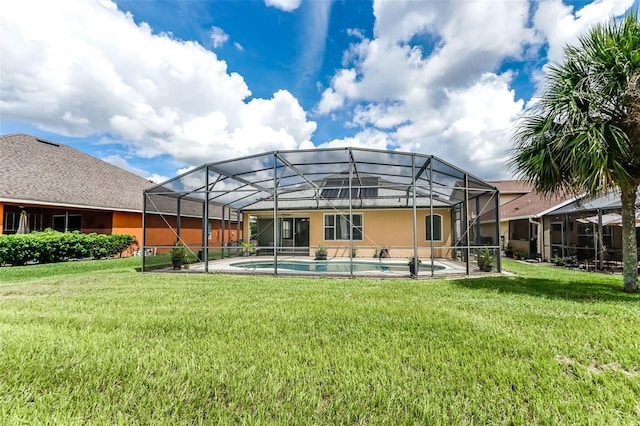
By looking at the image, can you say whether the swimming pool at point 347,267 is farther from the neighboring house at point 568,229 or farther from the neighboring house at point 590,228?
the neighboring house at point 590,228

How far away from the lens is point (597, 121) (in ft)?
19.9

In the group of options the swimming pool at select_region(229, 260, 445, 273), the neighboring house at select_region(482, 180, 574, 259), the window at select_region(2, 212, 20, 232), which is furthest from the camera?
the neighboring house at select_region(482, 180, 574, 259)

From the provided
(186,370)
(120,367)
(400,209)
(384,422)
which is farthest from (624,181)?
(400,209)

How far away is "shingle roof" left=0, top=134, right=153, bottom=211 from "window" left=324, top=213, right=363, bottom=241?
1077 cm

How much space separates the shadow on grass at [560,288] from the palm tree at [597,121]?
0.62 meters

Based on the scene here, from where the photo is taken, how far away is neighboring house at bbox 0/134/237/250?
1255 cm

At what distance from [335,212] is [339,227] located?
1.01m

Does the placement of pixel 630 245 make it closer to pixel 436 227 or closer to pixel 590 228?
pixel 590 228

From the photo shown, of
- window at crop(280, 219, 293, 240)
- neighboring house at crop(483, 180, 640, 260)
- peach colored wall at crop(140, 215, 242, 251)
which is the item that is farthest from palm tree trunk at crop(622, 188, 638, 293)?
window at crop(280, 219, 293, 240)

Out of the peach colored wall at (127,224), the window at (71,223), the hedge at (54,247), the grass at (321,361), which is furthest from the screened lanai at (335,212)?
the grass at (321,361)

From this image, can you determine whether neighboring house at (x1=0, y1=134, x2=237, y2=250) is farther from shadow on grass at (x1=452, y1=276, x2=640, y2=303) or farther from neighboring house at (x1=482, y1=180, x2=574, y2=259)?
neighboring house at (x1=482, y1=180, x2=574, y2=259)

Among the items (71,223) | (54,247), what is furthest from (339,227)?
(71,223)

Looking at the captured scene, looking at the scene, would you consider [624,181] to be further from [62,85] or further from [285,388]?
[62,85]

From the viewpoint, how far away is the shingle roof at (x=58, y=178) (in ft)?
41.0
